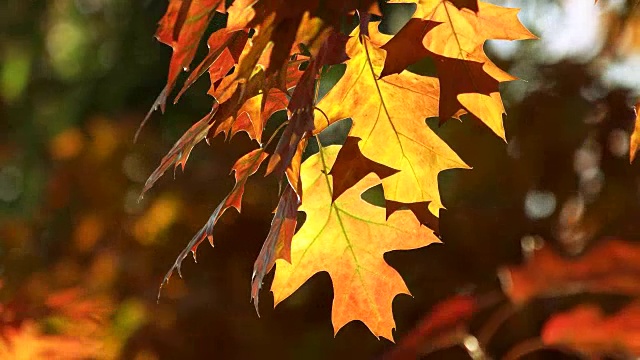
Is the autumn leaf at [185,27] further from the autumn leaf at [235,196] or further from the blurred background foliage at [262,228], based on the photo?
the blurred background foliage at [262,228]

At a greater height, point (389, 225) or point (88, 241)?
point (389, 225)

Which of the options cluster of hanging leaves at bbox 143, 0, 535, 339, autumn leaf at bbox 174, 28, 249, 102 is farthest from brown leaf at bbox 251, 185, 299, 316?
autumn leaf at bbox 174, 28, 249, 102

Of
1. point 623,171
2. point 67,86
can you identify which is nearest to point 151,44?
point 67,86

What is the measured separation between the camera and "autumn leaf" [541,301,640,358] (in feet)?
4.49

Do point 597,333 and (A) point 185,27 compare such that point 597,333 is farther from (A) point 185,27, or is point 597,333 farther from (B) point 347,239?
(A) point 185,27

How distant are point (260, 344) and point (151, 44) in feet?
6.80

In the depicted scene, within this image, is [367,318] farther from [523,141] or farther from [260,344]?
[523,141]

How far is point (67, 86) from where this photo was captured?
436 cm

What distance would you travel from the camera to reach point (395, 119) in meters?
0.80

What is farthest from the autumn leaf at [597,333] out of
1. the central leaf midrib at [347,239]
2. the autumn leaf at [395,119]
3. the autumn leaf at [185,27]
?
the autumn leaf at [185,27]

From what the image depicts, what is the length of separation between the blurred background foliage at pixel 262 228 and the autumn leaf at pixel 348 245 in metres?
0.86

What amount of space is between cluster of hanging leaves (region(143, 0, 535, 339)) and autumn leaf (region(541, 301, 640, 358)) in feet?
1.92

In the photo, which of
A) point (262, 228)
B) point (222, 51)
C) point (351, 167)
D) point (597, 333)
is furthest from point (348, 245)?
point (262, 228)

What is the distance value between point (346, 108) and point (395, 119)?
44mm
